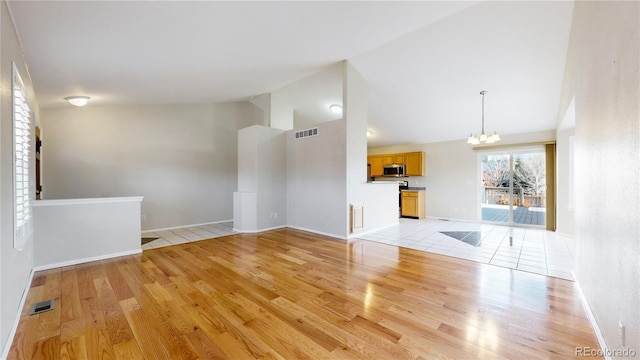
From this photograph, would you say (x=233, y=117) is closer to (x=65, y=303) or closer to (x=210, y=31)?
(x=210, y=31)

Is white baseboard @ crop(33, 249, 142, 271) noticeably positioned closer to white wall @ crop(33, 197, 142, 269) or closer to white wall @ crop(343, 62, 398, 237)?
white wall @ crop(33, 197, 142, 269)

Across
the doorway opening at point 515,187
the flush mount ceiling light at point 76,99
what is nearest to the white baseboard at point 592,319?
the doorway opening at point 515,187

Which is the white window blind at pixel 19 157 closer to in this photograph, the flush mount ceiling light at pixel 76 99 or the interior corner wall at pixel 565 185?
the flush mount ceiling light at pixel 76 99

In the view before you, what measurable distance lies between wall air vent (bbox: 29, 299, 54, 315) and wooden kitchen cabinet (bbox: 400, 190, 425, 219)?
7297 millimetres

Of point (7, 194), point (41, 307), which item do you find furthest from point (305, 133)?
point (41, 307)

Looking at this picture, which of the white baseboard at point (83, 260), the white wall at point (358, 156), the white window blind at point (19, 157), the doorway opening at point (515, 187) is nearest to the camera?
the white window blind at point (19, 157)

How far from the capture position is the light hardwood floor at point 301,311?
1.71 m

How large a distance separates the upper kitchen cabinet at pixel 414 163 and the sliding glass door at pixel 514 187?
1.54m

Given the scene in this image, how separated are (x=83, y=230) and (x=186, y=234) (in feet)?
6.56

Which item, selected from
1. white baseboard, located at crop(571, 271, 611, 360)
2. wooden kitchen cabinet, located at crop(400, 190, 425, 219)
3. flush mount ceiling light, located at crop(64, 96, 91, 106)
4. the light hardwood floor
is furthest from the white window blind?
wooden kitchen cabinet, located at crop(400, 190, 425, 219)

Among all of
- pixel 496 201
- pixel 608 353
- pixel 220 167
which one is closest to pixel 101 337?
pixel 608 353

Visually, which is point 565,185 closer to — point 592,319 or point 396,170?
point 396,170

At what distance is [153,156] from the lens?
5852 millimetres

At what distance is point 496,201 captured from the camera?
661 cm
